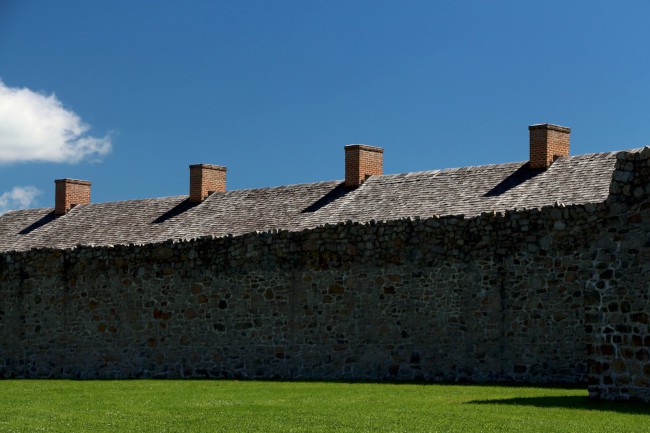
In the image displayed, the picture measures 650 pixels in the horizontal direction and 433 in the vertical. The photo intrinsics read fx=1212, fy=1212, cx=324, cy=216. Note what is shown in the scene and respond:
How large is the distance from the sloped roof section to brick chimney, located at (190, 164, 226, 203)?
0.38 meters

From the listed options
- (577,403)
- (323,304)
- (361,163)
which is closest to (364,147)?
(361,163)

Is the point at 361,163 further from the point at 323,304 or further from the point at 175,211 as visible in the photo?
the point at 323,304

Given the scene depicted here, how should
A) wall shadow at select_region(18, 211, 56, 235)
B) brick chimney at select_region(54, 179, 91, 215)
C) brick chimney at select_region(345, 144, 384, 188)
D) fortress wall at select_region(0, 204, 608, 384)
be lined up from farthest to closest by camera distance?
brick chimney at select_region(54, 179, 91, 215), wall shadow at select_region(18, 211, 56, 235), brick chimney at select_region(345, 144, 384, 188), fortress wall at select_region(0, 204, 608, 384)

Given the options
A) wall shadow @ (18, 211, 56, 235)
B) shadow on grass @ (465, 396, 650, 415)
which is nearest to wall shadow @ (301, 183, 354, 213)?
wall shadow @ (18, 211, 56, 235)

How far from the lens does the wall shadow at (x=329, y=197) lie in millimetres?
32888

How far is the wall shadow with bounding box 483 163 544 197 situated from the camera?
29.3 metres

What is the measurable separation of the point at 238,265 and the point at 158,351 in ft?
10.5

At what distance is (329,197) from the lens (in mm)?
33781

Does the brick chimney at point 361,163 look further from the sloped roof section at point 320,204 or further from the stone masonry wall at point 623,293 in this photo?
the stone masonry wall at point 623,293

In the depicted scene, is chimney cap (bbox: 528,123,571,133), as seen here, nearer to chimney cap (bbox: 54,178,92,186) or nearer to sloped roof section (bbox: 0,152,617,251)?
sloped roof section (bbox: 0,152,617,251)

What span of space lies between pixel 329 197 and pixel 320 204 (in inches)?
26.5

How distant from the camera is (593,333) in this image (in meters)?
18.5

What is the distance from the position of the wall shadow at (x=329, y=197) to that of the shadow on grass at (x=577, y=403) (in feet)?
45.5

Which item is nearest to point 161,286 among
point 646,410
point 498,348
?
point 498,348
